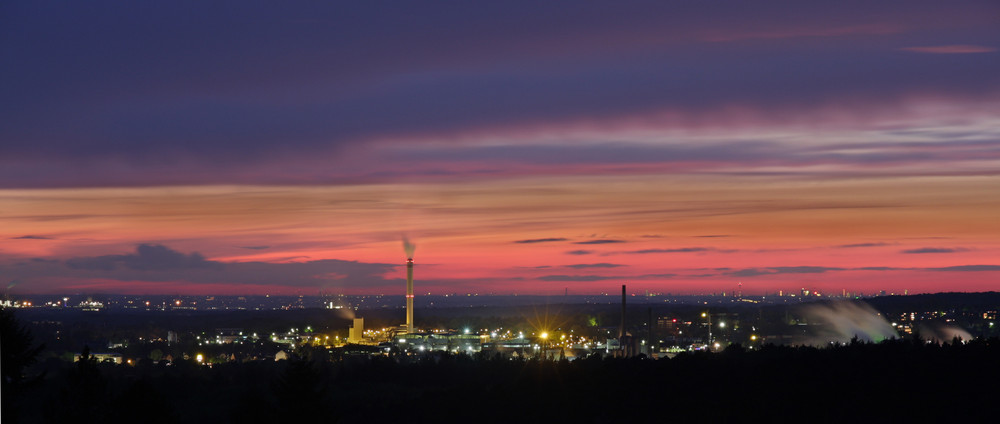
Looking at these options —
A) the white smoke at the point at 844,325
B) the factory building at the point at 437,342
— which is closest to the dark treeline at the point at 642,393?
the factory building at the point at 437,342

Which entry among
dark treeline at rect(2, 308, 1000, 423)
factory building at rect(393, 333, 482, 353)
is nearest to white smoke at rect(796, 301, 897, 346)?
factory building at rect(393, 333, 482, 353)

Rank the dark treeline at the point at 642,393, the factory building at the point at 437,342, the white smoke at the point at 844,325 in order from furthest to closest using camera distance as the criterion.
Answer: the factory building at the point at 437,342 → the white smoke at the point at 844,325 → the dark treeline at the point at 642,393

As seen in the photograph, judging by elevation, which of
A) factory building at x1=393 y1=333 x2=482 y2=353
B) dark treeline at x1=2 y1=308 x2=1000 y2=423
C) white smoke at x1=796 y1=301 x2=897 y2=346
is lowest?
dark treeline at x1=2 y1=308 x2=1000 y2=423

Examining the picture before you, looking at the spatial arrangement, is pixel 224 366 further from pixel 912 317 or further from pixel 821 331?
pixel 912 317

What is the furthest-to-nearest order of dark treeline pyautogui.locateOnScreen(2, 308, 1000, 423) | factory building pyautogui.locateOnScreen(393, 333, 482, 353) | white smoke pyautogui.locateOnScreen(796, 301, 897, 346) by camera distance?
factory building pyautogui.locateOnScreen(393, 333, 482, 353)
white smoke pyautogui.locateOnScreen(796, 301, 897, 346)
dark treeline pyautogui.locateOnScreen(2, 308, 1000, 423)

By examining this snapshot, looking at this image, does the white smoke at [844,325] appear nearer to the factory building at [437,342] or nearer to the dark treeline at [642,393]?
the factory building at [437,342]

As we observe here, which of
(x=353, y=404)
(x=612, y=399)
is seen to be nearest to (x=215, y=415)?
(x=353, y=404)

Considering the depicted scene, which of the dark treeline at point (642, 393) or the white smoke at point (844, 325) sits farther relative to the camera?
the white smoke at point (844, 325)

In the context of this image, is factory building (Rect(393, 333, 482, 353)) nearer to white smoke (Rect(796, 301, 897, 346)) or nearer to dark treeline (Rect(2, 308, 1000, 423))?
white smoke (Rect(796, 301, 897, 346))
